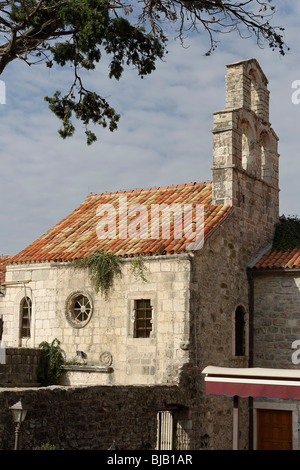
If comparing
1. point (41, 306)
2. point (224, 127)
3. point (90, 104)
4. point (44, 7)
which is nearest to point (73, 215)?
point (41, 306)

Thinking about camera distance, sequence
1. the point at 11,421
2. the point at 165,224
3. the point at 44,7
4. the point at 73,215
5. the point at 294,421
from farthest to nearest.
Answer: the point at 73,215
the point at 165,224
the point at 294,421
the point at 44,7
the point at 11,421

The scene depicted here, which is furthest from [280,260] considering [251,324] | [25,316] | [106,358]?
[25,316]

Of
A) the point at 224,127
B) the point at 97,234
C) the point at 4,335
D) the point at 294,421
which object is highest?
the point at 224,127

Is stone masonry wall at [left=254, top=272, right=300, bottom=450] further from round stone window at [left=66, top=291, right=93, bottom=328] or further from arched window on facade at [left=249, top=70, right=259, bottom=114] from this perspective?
arched window on facade at [left=249, top=70, right=259, bottom=114]

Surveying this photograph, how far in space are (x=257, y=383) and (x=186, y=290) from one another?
13.2 feet

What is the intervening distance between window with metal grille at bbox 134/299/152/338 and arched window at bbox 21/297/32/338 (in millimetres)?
3430

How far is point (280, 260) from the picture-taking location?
1617 centimetres

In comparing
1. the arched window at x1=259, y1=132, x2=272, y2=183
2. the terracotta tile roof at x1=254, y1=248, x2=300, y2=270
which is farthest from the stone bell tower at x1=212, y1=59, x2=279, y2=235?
the terracotta tile roof at x1=254, y1=248, x2=300, y2=270

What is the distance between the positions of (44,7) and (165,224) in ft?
23.4

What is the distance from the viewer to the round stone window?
15.5m

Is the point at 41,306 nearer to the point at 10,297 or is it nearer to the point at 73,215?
the point at 10,297

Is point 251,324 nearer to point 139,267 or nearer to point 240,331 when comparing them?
point 240,331

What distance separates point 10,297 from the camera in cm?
1694

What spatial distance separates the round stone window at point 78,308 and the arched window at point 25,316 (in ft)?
4.59
